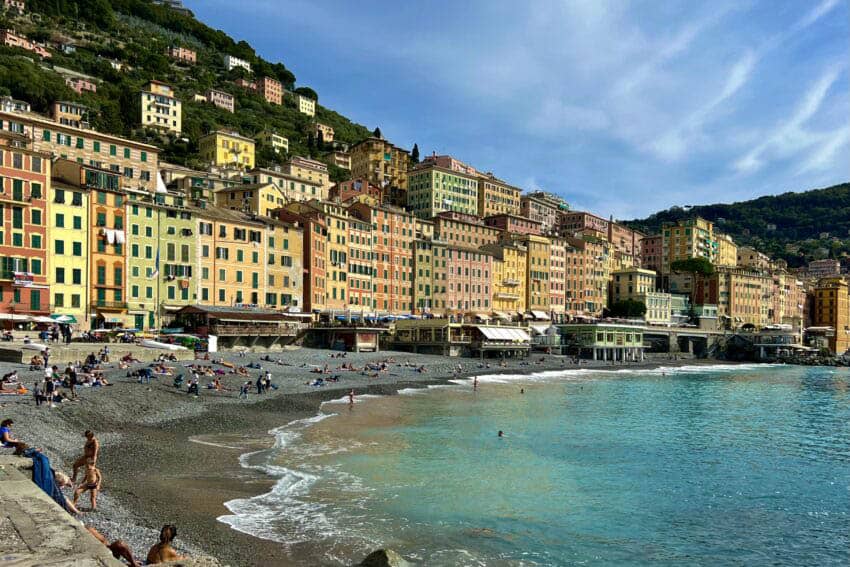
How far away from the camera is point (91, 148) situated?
3076 inches

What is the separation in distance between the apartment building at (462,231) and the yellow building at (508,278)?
4.58m

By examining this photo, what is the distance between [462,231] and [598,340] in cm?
3192

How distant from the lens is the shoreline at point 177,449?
1766 centimetres

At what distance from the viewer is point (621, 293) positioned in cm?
14812

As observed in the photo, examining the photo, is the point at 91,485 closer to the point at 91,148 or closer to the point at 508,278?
the point at 91,148

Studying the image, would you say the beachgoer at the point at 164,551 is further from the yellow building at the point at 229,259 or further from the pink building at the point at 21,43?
the pink building at the point at 21,43

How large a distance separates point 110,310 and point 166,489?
4510 centimetres

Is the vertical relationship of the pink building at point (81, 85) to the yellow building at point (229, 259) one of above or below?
above

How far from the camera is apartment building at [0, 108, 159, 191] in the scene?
2970 inches

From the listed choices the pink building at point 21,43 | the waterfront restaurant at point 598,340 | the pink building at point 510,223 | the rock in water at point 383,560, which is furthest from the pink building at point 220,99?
the rock in water at point 383,560

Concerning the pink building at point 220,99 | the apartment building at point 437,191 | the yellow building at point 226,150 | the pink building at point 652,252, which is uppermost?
the pink building at point 220,99

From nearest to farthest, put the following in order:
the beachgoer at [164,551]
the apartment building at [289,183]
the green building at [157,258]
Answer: the beachgoer at [164,551]
the green building at [157,258]
the apartment building at [289,183]

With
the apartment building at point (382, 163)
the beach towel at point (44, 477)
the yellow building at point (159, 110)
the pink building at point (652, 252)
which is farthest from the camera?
the pink building at point (652, 252)

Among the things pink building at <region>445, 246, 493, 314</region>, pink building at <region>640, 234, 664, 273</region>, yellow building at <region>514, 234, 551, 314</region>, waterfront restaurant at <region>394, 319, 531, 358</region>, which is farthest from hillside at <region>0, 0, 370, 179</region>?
pink building at <region>640, 234, 664, 273</region>
